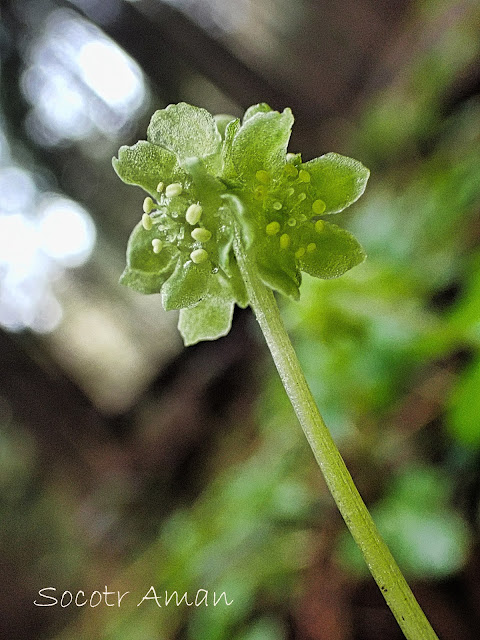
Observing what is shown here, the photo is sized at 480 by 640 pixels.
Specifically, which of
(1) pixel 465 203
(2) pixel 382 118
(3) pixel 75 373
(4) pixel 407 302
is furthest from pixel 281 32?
(4) pixel 407 302

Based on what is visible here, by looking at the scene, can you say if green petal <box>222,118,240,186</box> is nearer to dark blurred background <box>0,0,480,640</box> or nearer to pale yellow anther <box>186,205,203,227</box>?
pale yellow anther <box>186,205,203,227</box>

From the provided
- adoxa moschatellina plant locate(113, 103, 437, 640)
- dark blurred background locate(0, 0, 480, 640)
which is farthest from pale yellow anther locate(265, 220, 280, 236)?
dark blurred background locate(0, 0, 480, 640)

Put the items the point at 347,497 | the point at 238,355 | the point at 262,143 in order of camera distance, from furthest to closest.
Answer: the point at 238,355, the point at 262,143, the point at 347,497

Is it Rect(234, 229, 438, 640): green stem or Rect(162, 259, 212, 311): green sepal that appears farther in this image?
Rect(162, 259, 212, 311): green sepal

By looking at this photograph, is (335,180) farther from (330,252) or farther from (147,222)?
(147,222)

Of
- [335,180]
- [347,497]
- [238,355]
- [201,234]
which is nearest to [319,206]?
[335,180]

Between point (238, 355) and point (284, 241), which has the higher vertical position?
point (284, 241)
